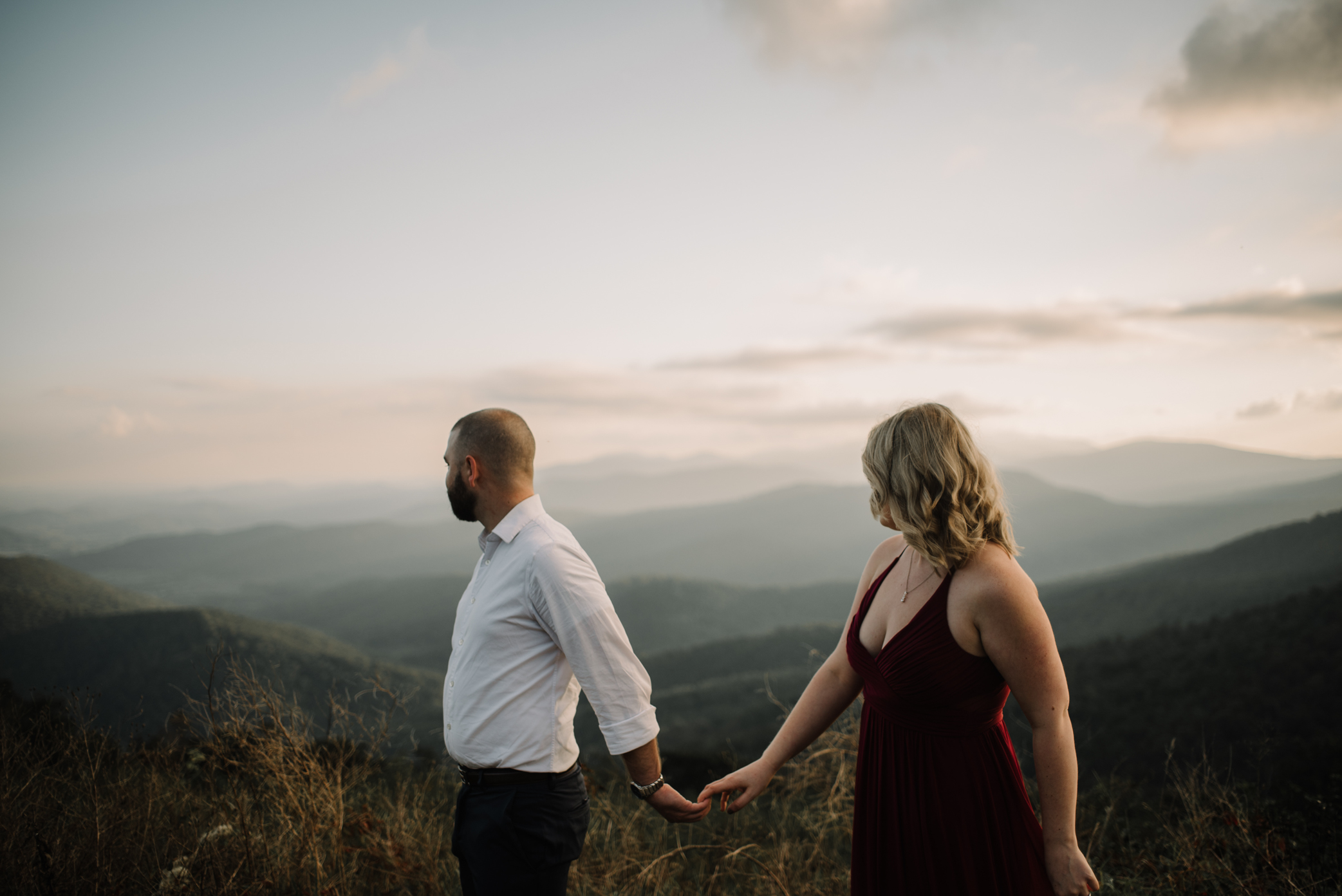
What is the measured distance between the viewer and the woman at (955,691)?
75.7 inches

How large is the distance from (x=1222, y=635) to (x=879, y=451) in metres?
41.9

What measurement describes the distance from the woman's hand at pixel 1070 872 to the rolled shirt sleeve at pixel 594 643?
1320mm

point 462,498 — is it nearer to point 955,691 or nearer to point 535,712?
point 535,712

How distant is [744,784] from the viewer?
254 cm

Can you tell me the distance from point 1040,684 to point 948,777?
47 cm

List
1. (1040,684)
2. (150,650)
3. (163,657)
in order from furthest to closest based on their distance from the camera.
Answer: (150,650)
(163,657)
(1040,684)

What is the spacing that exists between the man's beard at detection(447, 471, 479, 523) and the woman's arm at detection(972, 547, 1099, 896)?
6.18 ft

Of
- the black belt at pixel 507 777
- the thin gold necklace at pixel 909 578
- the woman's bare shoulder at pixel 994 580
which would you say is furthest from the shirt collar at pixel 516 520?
the woman's bare shoulder at pixel 994 580

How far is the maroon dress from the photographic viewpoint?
2.04 m

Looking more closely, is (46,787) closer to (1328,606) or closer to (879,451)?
(879,451)

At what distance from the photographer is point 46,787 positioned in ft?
14.1

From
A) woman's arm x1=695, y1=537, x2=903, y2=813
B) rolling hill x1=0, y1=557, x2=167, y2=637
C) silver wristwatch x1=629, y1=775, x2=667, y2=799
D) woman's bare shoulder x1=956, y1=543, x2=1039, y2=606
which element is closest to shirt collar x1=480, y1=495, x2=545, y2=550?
silver wristwatch x1=629, y1=775, x2=667, y2=799

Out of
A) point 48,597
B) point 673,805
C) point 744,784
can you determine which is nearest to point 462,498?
point 673,805

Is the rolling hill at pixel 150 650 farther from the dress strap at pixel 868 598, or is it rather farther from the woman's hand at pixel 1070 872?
the woman's hand at pixel 1070 872
